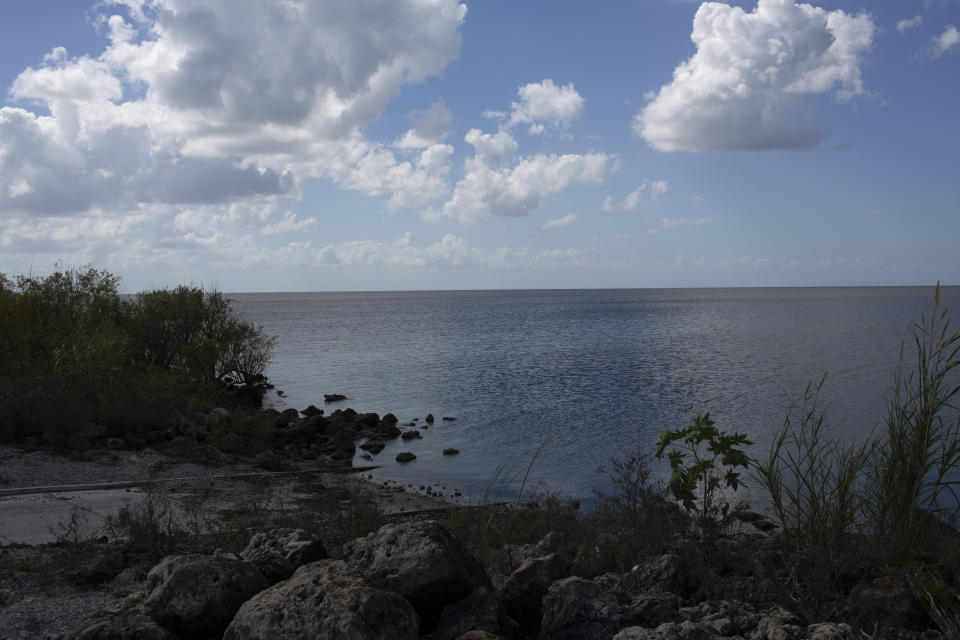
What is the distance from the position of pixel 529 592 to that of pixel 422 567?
960 millimetres

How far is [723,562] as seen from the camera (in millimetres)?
6438

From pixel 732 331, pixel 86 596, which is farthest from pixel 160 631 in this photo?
pixel 732 331

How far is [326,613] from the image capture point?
382cm

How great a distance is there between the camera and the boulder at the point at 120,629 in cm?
412

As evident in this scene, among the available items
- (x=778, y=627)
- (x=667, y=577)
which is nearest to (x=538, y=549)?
(x=667, y=577)

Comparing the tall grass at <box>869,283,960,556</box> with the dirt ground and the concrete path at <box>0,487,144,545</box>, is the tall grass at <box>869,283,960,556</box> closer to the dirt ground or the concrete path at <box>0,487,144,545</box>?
the dirt ground

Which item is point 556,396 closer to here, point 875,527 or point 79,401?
point 79,401

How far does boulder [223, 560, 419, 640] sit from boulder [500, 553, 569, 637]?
1.24 metres

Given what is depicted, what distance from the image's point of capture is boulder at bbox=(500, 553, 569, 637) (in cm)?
500

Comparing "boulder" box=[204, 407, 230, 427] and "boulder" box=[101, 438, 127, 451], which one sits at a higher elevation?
"boulder" box=[101, 438, 127, 451]

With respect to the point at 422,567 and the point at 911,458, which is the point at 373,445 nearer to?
the point at 422,567

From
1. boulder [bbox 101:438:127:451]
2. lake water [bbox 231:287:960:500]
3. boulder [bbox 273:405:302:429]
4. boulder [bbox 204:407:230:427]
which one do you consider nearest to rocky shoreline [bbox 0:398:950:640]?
lake water [bbox 231:287:960:500]

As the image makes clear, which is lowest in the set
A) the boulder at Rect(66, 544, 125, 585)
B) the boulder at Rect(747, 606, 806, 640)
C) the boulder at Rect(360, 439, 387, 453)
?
the boulder at Rect(360, 439, 387, 453)

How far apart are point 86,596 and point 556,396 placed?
25093mm
